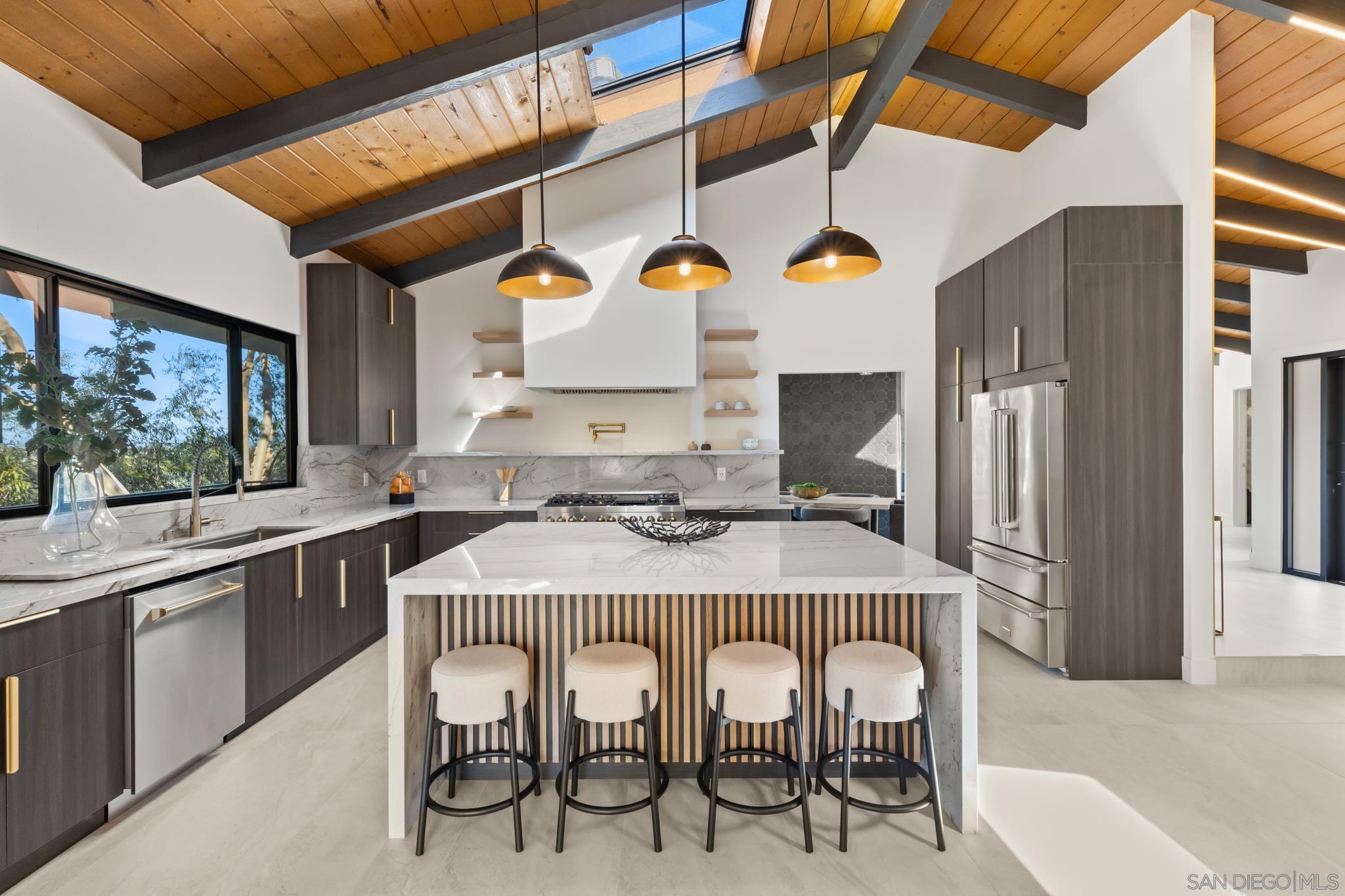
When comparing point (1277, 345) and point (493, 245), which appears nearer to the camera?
point (493, 245)

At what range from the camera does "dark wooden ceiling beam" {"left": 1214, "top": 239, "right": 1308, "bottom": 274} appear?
499 cm

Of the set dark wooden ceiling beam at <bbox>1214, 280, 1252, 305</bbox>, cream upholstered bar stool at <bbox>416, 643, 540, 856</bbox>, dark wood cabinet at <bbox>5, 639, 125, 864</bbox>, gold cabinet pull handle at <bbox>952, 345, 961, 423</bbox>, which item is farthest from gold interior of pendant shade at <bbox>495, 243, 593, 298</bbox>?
dark wooden ceiling beam at <bbox>1214, 280, 1252, 305</bbox>

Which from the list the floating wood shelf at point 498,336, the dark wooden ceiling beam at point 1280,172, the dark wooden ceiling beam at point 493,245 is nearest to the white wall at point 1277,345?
the dark wooden ceiling beam at point 1280,172

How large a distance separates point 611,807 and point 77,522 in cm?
215

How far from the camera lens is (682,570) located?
198 centimetres

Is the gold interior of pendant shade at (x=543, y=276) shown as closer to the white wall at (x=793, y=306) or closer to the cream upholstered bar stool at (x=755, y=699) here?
the cream upholstered bar stool at (x=755, y=699)

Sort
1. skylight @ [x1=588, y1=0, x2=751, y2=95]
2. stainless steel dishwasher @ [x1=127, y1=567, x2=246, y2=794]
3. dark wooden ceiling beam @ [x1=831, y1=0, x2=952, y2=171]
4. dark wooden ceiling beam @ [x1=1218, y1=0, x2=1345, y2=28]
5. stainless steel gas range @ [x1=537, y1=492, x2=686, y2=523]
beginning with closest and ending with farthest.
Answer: stainless steel dishwasher @ [x1=127, y1=567, x2=246, y2=794]
dark wooden ceiling beam @ [x1=1218, y1=0, x2=1345, y2=28]
dark wooden ceiling beam @ [x1=831, y1=0, x2=952, y2=171]
skylight @ [x1=588, y1=0, x2=751, y2=95]
stainless steel gas range @ [x1=537, y1=492, x2=686, y2=523]

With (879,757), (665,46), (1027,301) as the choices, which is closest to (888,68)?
(665,46)

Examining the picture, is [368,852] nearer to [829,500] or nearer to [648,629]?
[648,629]

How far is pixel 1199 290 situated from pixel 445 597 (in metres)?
3.89

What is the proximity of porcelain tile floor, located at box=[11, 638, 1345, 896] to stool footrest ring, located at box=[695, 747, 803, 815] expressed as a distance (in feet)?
0.16

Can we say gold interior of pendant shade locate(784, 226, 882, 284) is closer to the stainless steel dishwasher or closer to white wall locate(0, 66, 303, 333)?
the stainless steel dishwasher

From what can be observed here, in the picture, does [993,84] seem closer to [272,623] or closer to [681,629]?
[681,629]

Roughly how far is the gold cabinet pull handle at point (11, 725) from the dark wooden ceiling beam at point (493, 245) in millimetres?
3907
